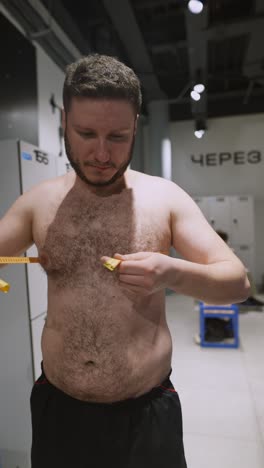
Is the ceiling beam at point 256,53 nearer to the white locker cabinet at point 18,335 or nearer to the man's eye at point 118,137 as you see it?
the white locker cabinet at point 18,335

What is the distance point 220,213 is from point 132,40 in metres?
3.54

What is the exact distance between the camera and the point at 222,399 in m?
2.67

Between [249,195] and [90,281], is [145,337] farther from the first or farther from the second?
[249,195]

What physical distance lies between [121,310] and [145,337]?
0.11m

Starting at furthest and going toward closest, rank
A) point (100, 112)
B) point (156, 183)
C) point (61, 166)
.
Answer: point (61, 166) < point (156, 183) < point (100, 112)

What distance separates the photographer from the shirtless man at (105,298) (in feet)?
2.83

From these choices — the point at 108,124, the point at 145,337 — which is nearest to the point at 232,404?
the point at 145,337

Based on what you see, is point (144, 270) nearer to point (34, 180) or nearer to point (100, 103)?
point (100, 103)

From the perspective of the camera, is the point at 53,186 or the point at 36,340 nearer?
the point at 53,186

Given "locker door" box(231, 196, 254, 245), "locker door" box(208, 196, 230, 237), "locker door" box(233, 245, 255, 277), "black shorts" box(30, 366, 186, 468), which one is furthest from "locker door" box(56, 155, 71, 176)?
"locker door" box(233, 245, 255, 277)

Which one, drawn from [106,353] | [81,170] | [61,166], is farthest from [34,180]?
[106,353]

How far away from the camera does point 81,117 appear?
85 cm

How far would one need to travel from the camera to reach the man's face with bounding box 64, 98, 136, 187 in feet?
2.76

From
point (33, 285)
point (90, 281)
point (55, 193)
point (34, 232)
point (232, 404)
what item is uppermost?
point (55, 193)
